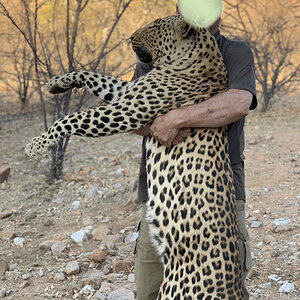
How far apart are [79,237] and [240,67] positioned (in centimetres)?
291

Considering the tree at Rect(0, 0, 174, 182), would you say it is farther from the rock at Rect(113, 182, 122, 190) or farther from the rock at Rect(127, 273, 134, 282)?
the rock at Rect(127, 273, 134, 282)

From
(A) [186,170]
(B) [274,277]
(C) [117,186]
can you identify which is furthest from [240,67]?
(C) [117,186]

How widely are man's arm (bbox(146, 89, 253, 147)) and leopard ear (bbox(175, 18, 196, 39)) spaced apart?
363mm

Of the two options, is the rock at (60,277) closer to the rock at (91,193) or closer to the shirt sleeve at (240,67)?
the rock at (91,193)

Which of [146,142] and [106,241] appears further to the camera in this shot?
[106,241]

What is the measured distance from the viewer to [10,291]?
4121 millimetres

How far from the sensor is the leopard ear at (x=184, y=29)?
8.42 ft

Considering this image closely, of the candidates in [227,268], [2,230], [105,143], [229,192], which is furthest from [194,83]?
[105,143]

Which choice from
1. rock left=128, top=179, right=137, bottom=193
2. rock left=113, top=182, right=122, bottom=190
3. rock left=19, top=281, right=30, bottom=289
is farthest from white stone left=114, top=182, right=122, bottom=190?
rock left=19, top=281, right=30, bottom=289

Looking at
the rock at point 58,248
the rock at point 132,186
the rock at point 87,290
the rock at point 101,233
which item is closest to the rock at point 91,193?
the rock at point 132,186

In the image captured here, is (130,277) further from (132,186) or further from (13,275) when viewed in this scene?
(132,186)

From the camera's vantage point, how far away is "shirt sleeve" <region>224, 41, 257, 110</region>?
2535mm

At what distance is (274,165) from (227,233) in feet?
14.5

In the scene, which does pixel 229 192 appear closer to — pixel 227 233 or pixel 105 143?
pixel 227 233
